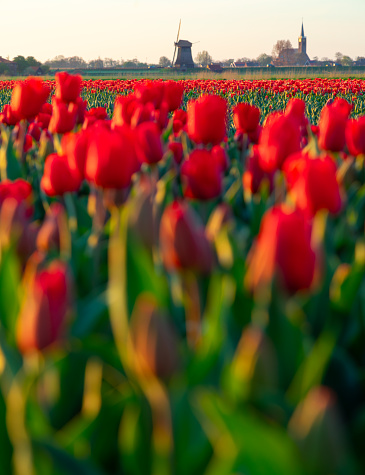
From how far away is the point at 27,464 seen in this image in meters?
0.60

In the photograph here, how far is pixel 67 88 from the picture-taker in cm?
305

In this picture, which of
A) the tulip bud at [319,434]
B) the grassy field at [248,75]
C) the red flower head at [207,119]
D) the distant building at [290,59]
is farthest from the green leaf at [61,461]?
the distant building at [290,59]

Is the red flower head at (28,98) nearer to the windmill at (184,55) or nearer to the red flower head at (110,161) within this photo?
the red flower head at (110,161)

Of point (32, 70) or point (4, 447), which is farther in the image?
point (32, 70)

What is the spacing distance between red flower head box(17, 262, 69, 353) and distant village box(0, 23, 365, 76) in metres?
59.0

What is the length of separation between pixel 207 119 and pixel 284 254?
139cm

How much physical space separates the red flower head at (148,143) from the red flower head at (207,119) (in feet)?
1.26

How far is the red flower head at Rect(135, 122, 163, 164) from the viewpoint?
67.6 inches

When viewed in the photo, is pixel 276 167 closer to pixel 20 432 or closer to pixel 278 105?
pixel 20 432


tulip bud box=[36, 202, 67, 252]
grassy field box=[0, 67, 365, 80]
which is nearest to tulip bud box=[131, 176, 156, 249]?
tulip bud box=[36, 202, 67, 252]

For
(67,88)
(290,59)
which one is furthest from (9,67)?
(67,88)

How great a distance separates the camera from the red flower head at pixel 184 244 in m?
0.85

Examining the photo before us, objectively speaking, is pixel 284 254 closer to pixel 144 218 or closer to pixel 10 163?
pixel 144 218

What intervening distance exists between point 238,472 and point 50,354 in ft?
1.05
